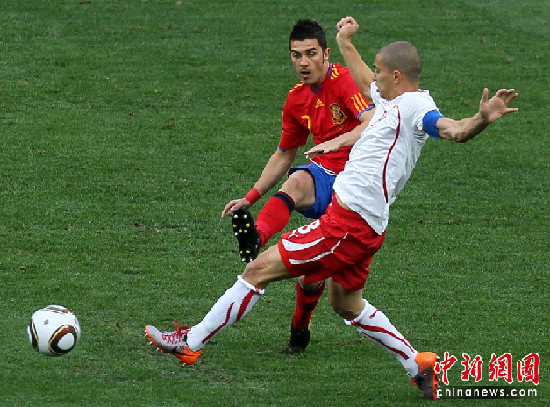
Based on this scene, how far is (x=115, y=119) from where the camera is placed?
44.3ft

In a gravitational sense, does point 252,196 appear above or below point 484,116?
below

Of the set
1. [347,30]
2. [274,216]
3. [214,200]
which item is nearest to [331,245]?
[274,216]

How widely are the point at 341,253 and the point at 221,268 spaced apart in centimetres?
304

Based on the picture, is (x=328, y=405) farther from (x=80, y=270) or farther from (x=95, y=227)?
(x=95, y=227)

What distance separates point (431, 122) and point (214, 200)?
5475mm

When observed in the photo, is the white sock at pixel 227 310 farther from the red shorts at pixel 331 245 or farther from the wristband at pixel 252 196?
the wristband at pixel 252 196

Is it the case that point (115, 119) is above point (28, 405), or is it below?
above

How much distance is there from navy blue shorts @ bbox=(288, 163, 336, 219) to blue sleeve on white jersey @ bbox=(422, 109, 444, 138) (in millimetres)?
1826

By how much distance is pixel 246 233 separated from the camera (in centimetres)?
749

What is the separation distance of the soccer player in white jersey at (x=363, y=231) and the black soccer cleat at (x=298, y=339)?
75 centimetres

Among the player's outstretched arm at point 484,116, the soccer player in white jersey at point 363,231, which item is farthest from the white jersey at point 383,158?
the player's outstretched arm at point 484,116

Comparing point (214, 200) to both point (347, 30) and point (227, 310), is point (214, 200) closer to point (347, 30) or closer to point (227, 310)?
point (347, 30)

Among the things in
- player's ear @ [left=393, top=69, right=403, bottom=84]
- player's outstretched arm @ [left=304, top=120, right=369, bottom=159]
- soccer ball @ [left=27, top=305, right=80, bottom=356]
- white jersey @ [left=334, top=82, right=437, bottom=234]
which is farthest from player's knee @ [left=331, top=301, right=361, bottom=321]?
soccer ball @ [left=27, top=305, right=80, bottom=356]

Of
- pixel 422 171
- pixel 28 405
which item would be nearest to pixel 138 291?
pixel 28 405
